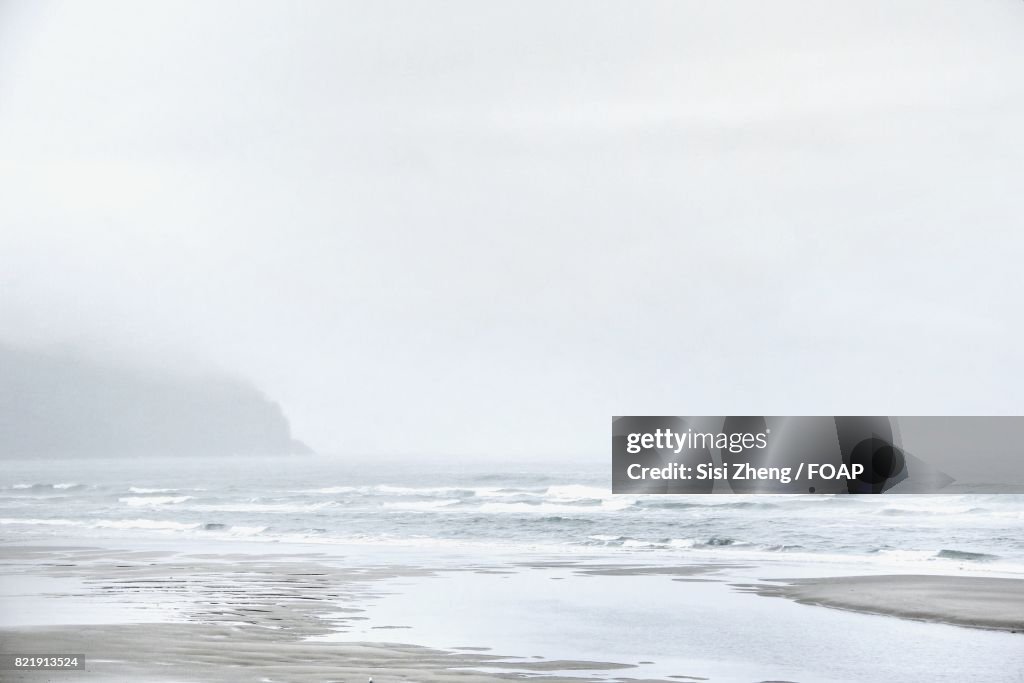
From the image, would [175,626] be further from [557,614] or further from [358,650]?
[557,614]

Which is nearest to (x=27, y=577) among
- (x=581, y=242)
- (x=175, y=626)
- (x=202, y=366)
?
(x=175, y=626)

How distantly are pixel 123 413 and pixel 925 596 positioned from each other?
15364 mm

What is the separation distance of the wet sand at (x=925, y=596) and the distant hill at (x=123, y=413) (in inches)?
350

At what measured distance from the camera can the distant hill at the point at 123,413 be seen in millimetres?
13961

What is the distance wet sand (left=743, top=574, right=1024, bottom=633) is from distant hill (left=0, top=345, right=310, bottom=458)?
8889mm

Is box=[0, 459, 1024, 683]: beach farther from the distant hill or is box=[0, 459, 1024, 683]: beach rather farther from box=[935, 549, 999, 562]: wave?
the distant hill

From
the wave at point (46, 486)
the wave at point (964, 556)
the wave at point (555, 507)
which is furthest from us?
the wave at point (46, 486)

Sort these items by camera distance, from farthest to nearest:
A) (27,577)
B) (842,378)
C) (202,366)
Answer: (202,366) < (842,378) < (27,577)

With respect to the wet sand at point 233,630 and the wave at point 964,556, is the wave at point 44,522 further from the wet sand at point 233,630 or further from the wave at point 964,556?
the wave at point 964,556

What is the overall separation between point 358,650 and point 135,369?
40.9ft

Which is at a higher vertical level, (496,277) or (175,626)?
(496,277)

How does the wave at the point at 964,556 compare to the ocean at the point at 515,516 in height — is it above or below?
below

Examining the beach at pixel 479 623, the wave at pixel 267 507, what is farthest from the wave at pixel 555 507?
the beach at pixel 479 623

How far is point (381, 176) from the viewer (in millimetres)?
8508
